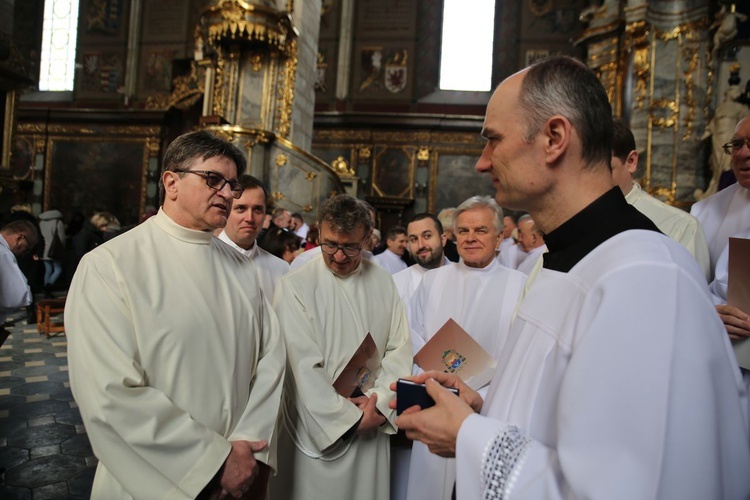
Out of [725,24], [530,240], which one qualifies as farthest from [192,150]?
[725,24]

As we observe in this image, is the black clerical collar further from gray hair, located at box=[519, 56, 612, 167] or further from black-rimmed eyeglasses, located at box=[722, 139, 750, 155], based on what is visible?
black-rimmed eyeglasses, located at box=[722, 139, 750, 155]

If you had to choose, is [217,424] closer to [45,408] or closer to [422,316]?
[422,316]

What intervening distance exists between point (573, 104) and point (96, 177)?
797 inches

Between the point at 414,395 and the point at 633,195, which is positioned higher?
the point at 633,195

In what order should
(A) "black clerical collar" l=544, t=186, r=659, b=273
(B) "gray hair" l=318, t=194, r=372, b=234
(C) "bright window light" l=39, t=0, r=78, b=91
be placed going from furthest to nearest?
(C) "bright window light" l=39, t=0, r=78, b=91 → (B) "gray hair" l=318, t=194, r=372, b=234 → (A) "black clerical collar" l=544, t=186, r=659, b=273

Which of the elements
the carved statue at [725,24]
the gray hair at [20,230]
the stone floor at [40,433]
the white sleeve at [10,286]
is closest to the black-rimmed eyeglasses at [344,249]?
the stone floor at [40,433]

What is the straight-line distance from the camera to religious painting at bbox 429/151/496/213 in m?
17.4

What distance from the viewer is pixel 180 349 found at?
2.01m

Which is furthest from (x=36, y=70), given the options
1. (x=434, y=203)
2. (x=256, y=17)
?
(x=434, y=203)

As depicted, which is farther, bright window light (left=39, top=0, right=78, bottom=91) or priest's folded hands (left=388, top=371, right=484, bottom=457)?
bright window light (left=39, top=0, right=78, bottom=91)

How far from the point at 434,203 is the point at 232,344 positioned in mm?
15750

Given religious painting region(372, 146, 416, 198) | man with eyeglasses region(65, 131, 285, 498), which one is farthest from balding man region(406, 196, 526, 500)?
religious painting region(372, 146, 416, 198)

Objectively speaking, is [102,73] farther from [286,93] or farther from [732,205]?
[732,205]

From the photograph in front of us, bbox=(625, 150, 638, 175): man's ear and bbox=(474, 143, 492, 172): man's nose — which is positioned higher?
bbox=(625, 150, 638, 175): man's ear
